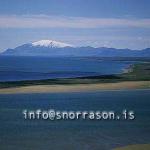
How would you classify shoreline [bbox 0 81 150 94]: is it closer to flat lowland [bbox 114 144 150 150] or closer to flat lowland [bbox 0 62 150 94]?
flat lowland [bbox 0 62 150 94]

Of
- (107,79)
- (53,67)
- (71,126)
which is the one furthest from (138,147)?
(53,67)

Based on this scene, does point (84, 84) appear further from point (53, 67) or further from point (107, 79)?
A: point (53, 67)

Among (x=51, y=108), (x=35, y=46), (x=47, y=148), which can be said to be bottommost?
(x=47, y=148)

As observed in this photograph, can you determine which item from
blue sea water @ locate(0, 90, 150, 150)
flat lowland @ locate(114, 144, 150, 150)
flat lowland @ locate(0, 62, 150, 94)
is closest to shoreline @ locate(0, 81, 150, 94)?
flat lowland @ locate(0, 62, 150, 94)

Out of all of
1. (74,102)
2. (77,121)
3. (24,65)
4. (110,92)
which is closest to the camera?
(77,121)

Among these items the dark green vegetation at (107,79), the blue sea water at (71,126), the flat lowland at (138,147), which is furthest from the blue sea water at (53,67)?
the flat lowland at (138,147)

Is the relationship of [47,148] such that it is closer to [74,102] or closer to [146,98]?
[74,102]

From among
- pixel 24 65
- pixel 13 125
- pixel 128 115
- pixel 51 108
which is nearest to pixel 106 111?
pixel 128 115
